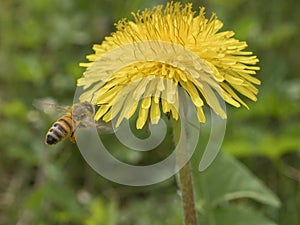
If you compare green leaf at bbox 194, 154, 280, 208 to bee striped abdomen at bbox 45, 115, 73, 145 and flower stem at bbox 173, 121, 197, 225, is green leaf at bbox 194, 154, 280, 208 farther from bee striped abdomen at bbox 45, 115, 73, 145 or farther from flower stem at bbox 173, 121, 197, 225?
bee striped abdomen at bbox 45, 115, 73, 145

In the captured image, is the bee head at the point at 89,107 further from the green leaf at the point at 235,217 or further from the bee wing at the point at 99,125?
the green leaf at the point at 235,217

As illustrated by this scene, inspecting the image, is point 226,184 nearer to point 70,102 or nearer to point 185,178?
point 185,178

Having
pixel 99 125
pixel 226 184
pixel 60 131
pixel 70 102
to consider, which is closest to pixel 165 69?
pixel 99 125

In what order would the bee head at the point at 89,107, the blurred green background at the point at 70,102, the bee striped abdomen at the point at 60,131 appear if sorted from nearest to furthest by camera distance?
the bee striped abdomen at the point at 60,131 < the bee head at the point at 89,107 < the blurred green background at the point at 70,102

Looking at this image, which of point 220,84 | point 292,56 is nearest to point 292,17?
point 292,56

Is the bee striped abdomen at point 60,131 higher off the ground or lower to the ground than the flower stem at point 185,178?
higher

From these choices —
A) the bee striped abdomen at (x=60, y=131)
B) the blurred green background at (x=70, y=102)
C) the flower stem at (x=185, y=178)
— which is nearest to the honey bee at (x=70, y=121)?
the bee striped abdomen at (x=60, y=131)
